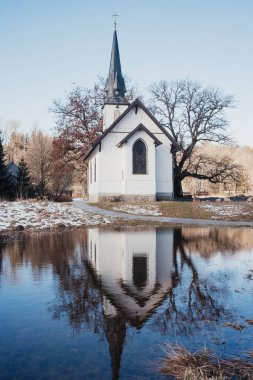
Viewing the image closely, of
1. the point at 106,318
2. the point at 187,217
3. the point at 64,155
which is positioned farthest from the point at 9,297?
the point at 64,155

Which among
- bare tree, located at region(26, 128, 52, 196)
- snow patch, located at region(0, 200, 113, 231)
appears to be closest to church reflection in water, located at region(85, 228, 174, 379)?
snow patch, located at region(0, 200, 113, 231)

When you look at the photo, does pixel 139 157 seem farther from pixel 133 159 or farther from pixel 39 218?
pixel 39 218

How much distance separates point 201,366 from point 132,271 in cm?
475

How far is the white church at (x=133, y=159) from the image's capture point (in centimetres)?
3155

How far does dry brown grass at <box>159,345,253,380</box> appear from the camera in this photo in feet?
10.8

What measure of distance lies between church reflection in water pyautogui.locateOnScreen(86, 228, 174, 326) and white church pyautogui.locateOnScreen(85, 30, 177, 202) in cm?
1774

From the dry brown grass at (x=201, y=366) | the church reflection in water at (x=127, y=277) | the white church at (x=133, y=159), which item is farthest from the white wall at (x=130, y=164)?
the dry brown grass at (x=201, y=366)

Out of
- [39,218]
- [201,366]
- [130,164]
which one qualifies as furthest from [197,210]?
[201,366]

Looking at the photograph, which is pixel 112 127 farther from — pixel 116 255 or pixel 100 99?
pixel 116 255

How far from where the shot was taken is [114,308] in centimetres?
541

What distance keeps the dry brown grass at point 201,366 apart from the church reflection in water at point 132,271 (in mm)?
1138

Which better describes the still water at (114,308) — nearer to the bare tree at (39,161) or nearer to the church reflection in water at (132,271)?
the church reflection in water at (132,271)

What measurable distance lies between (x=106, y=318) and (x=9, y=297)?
2.04m

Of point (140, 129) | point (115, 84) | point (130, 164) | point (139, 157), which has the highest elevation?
point (115, 84)
